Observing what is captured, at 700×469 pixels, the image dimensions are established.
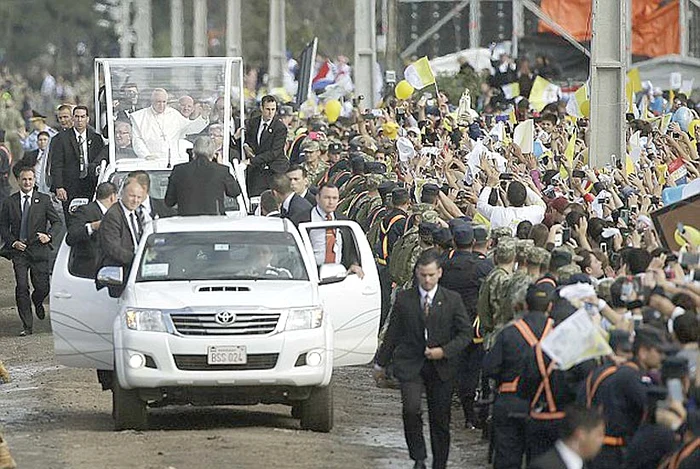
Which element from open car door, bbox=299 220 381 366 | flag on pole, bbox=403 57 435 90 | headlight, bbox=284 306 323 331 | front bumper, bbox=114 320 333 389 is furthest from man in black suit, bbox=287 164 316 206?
flag on pole, bbox=403 57 435 90

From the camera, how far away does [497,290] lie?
1543 cm

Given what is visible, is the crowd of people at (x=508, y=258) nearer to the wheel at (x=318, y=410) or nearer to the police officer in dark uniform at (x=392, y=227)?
the police officer in dark uniform at (x=392, y=227)

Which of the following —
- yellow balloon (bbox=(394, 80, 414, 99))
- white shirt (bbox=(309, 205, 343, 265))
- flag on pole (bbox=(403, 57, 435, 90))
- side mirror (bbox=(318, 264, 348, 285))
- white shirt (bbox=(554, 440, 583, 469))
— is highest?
flag on pole (bbox=(403, 57, 435, 90))

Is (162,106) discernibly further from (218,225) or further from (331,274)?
(331,274)

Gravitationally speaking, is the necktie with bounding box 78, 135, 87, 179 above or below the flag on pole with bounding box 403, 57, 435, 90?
below

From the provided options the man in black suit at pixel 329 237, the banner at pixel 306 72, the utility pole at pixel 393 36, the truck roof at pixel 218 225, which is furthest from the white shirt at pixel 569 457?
the utility pole at pixel 393 36

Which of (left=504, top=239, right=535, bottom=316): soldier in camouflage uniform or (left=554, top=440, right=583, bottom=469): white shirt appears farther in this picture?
(left=504, top=239, right=535, bottom=316): soldier in camouflage uniform

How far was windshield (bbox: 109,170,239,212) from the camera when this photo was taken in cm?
2152

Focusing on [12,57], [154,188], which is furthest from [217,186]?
[12,57]

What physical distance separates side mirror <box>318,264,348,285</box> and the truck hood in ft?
1.26

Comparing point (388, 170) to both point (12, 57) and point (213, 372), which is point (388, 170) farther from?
point (12, 57)

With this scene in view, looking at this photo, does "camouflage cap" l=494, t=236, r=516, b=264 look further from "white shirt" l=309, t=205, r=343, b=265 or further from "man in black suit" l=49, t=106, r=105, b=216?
"man in black suit" l=49, t=106, r=105, b=216

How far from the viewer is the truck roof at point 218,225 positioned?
16.9 meters

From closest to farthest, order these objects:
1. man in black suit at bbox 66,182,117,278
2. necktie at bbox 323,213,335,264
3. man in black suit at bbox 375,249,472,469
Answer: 1. man in black suit at bbox 375,249,472,469
2. man in black suit at bbox 66,182,117,278
3. necktie at bbox 323,213,335,264
